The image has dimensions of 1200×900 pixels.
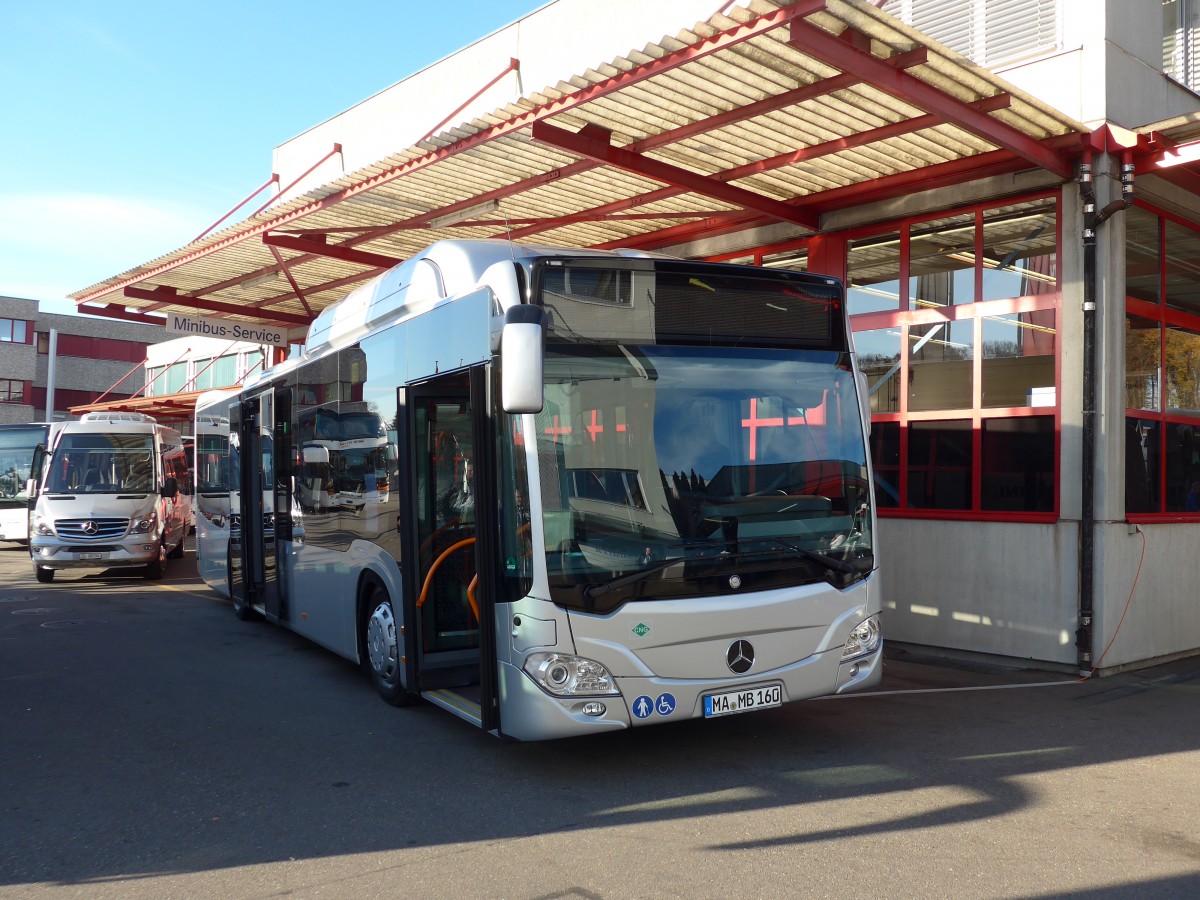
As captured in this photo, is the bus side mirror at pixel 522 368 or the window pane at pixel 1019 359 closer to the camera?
the bus side mirror at pixel 522 368

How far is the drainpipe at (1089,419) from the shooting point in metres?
9.04

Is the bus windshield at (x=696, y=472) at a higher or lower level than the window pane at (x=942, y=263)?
lower

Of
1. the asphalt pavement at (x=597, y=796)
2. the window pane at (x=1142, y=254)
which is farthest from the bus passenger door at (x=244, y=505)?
the window pane at (x=1142, y=254)

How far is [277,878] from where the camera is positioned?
4.49 meters

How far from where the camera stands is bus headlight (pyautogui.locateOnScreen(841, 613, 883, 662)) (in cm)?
631

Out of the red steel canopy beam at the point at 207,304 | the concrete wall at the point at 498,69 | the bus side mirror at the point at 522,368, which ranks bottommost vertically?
the bus side mirror at the point at 522,368

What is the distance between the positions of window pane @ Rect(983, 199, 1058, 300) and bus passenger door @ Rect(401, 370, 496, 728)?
Result: 5.66 m

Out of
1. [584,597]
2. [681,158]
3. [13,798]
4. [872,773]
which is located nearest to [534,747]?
[584,597]

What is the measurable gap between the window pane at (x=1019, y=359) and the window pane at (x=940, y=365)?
0.66 ft

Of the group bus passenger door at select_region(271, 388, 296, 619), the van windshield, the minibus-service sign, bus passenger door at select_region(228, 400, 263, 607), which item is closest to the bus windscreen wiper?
bus passenger door at select_region(271, 388, 296, 619)

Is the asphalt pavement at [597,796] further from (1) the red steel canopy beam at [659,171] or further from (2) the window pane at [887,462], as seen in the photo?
(1) the red steel canopy beam at [659,171]

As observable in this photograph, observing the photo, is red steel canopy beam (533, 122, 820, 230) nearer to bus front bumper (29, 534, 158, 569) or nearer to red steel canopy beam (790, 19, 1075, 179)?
red steel canopy beam (790, 19, 1075, 179)

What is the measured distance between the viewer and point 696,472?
5.87 meters

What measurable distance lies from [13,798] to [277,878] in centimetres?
207
